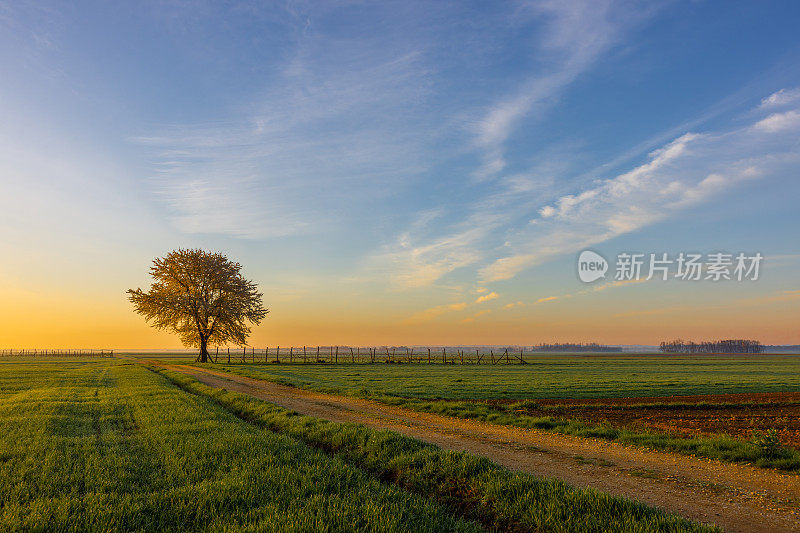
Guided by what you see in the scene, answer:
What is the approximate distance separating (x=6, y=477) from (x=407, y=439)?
7.84 m

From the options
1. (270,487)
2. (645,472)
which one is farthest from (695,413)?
(270,487)

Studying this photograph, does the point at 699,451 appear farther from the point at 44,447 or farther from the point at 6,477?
the point at 44,447

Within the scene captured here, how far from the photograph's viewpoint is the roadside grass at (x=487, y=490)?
6.03m

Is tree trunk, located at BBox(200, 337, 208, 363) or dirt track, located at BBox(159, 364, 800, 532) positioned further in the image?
tree trunk, located at BBox(200, 337, 208, 363)

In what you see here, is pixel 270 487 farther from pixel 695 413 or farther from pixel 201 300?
pixel 201 300

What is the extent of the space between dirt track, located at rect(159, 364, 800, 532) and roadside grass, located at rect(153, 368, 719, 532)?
1315mm

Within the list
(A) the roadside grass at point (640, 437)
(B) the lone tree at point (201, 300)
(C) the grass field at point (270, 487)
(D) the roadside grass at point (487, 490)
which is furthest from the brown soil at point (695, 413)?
(B) the lone tree at point (201, 300)

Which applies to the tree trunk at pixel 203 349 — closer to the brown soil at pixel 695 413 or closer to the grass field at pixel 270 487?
the brown soil at pixel 695 413

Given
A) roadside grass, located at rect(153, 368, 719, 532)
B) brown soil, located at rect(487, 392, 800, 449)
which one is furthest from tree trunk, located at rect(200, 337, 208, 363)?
roadside grass, located at rect(153, 368, 719, 532)

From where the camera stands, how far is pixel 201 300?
64.6 meters

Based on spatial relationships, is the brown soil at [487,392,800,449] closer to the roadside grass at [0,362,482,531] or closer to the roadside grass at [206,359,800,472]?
the roadside grass at [206,359,800,472]

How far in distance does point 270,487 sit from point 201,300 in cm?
6322

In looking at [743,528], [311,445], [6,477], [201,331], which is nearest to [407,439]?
[311,445]

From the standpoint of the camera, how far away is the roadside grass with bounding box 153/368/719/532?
6.03 m
